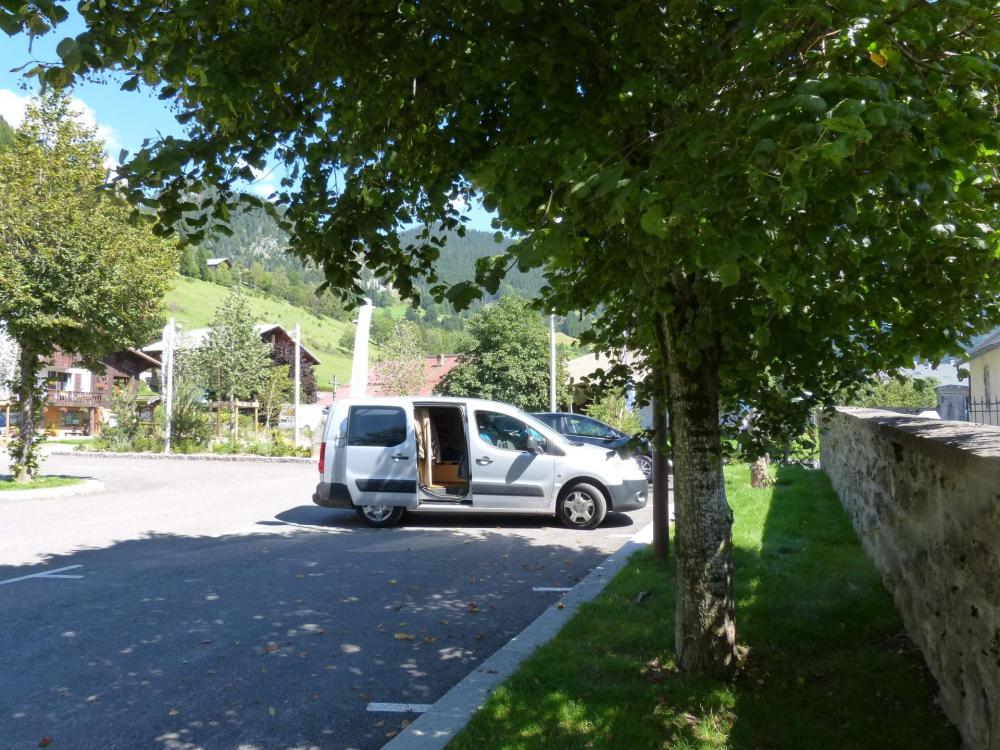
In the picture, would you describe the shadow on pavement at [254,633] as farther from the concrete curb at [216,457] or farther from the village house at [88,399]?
the village house at [88,399]

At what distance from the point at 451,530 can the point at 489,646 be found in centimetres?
569

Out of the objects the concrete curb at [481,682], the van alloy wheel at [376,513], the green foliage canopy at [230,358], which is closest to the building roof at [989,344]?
the concrete curb at [481,682]

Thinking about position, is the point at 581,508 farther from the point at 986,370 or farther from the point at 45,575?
the point at 45,575

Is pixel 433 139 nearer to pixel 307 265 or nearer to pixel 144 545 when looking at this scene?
pixel 307 265

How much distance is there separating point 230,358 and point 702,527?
161ft

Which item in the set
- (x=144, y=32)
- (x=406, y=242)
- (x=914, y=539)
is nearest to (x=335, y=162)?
(x=406, y=242)

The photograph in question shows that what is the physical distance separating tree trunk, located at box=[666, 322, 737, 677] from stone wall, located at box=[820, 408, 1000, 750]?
3.40ft

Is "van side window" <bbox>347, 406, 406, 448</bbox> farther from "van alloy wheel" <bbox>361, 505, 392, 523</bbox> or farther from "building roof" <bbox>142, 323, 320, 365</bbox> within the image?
"building roof" <bbox>142, 323, 320, 365</bbox>

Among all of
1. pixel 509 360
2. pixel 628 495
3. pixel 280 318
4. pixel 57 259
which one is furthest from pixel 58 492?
pixel 280 318

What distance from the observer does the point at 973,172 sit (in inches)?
114

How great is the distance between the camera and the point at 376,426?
1195cm

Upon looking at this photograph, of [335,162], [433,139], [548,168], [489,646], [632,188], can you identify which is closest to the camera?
[632,188]

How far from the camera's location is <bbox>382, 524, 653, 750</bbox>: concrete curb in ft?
13.2

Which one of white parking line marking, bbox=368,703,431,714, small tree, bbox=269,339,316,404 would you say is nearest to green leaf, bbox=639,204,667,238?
white parking line marking, bbox=368,703,431,714
